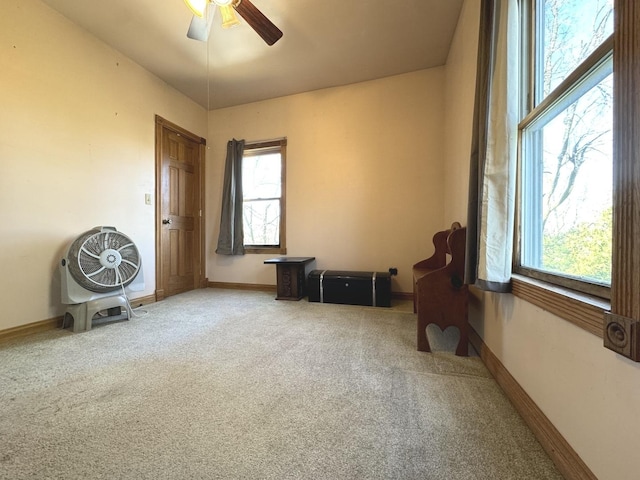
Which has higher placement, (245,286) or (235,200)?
(235,200)

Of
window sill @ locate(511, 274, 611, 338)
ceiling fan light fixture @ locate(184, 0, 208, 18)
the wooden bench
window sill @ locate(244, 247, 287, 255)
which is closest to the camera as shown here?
window sill @ locate(511, 274, 611, 338)

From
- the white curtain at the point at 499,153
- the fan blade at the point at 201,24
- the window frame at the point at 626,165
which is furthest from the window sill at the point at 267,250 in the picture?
the window frame at the point at 626,165

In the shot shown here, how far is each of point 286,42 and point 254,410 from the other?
2994mm

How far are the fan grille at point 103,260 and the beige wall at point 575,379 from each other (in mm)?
2803

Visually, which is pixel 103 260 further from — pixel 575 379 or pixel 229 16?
pixel 575 379

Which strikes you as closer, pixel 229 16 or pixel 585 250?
pixel 585 250

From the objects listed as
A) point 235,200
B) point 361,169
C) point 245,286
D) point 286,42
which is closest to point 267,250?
point 245,286

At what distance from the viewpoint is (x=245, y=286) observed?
3.63 m

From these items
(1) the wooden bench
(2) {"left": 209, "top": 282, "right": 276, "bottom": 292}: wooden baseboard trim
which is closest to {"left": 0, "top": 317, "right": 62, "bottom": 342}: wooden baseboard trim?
(2) {"left": 209, "top": 282, "right": 276, "bottom": 292}: wooden baseboard trim

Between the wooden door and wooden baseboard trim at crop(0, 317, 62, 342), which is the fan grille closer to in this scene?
wooden baseboard trim at crop(0, 317, 62, 342)

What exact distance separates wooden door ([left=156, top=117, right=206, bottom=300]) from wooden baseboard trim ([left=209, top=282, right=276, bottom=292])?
0.21 metres

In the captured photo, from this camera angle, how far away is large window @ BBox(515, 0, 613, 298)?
0.74 m

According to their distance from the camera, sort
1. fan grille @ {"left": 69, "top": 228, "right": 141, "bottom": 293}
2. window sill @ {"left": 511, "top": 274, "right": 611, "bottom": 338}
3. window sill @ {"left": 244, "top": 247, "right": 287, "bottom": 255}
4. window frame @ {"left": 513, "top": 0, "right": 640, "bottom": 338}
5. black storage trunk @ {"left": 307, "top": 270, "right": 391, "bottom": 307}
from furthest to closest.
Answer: window sill @ {"left": 244, "top": 247, "right": 287, "bottom": 255} → black storage trunk @ {"left": 307, "top": 270, "right": 391, "bottom": 307} → fan grille @ {"left": 69, "top": 228, "right": 141, "bottom": 293} → window sill @ {"left": 511, "top": 274, "right": 611, "bottom": 338} → window frame @ {"left": 513, "top": 0, "right": 640, "bottom": 338}

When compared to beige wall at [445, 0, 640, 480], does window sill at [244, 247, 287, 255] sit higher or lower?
higher
